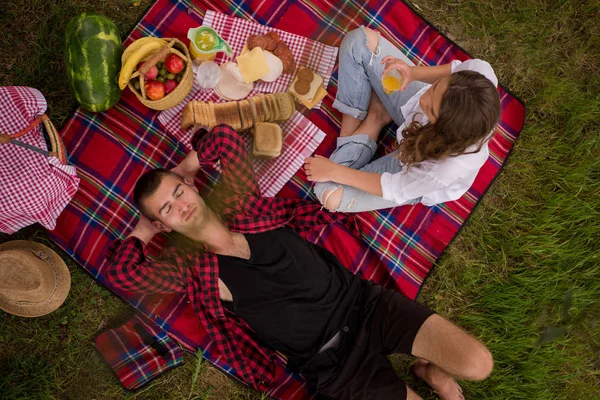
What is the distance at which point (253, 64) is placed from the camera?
11.5 ft

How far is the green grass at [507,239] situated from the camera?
3617mm

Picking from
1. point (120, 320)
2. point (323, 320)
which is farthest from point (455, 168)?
point (120, 320)

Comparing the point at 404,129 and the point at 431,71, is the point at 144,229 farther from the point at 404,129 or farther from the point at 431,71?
the point at 431,71

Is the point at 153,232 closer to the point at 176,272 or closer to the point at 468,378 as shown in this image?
the point at 176,272

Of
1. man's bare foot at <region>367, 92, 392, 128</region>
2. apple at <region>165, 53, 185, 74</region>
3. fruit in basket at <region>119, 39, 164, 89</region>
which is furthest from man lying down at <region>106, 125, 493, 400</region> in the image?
man's bare foot at <region>367, 92, 392, 128</region>

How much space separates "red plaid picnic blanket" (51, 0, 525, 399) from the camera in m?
3.64

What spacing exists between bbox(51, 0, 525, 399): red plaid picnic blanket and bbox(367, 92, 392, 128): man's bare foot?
0.16m

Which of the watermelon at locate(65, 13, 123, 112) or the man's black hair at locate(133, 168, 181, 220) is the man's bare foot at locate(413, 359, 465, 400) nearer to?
the man's black hair at locate(133, 168, 181, 220)

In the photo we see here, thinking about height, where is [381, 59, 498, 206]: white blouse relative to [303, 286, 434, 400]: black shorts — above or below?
above

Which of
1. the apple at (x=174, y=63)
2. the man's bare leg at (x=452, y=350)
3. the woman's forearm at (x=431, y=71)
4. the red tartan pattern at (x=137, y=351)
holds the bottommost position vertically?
the red tartan pattern at (x=137, y=351)

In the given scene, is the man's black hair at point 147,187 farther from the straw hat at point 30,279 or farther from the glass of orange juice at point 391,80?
the glass of orange juice at point 391,80

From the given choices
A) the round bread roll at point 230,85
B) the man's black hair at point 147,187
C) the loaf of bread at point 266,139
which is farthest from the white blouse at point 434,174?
the man's black hair at point 147,187

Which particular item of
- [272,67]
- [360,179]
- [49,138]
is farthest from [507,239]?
[49,138]

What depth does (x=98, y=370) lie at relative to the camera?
3.61 metres
